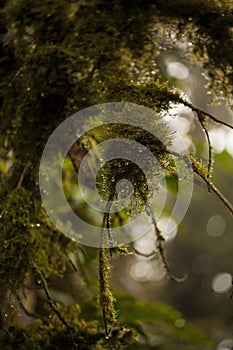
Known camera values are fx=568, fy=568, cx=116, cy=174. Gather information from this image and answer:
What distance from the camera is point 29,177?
0.85m

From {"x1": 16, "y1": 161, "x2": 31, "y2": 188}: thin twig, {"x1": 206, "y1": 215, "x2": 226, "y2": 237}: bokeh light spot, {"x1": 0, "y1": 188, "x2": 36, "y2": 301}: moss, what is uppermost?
{"x1": 16, "y1": 161, "x2": 31, "y2": 188}: thin twig

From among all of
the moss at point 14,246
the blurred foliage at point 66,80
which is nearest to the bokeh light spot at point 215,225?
the blurred foliage at point 66,80

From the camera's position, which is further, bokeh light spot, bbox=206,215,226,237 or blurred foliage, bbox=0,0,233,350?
bokeh light spot, bbox=206,215,226,237

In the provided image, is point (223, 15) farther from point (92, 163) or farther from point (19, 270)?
point (19, 270)

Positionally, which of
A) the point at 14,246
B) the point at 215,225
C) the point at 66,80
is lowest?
the point at 215,225

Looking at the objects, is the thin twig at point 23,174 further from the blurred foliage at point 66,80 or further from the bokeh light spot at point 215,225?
the bokeh light spot at point 215,225

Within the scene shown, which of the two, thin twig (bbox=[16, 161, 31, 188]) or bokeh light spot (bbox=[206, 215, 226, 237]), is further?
bokeh light spot (bbox=[206, 215, 226, 237])

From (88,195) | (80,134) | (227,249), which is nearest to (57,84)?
(80,134)

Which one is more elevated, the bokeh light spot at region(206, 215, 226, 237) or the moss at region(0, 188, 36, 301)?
the moss at region(0, 188, 36, 301)

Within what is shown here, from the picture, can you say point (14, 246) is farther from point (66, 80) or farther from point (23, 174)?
point (66, 80)

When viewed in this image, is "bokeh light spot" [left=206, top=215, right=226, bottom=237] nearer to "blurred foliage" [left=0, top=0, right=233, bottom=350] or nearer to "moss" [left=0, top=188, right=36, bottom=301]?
"blurred foliage" [left=0, top=0, right=233, bottom=350]

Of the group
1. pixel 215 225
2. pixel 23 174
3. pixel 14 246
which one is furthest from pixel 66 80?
pixel 215 225

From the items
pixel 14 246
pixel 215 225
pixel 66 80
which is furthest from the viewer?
pixel 215 225

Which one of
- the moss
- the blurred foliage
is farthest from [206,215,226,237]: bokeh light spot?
the moss
